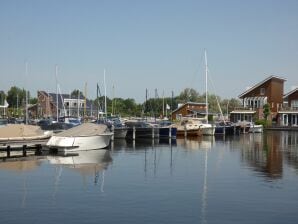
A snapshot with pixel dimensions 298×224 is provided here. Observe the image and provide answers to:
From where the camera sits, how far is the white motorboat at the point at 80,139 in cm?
4250

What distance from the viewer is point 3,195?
22.7 metres

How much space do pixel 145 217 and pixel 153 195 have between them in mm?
4297

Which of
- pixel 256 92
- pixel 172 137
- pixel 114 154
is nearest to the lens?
pixel 114 154

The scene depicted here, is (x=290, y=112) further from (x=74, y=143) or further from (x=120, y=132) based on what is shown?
(x=74, y=143)

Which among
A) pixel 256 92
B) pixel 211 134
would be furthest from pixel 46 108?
pixel 211 134

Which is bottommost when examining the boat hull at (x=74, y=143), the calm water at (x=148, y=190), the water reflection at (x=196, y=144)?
the calm water at (x=148, y=190)

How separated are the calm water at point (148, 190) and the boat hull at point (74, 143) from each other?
3.94 m

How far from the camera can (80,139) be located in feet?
143

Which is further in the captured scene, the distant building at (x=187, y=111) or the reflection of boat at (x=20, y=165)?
the distant building at (x=187, y=111)

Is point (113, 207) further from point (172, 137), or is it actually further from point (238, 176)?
point (172, 137)

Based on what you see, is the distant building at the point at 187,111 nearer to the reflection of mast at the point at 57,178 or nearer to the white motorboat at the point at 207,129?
the white motorboat at the point at 207,129

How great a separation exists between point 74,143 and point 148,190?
66.8 ft

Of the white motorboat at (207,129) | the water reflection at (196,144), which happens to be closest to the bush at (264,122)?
the white motorboat at (207,129)

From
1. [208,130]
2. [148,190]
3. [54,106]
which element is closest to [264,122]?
[208,130]
